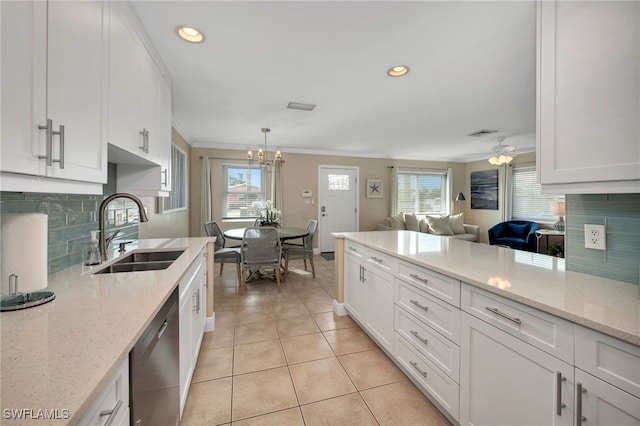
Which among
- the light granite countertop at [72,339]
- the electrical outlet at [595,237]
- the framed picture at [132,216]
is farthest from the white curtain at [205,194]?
the electrical outlet at [595,237]

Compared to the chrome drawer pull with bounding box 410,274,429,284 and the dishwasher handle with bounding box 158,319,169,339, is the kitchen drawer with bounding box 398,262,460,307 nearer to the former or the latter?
the chrome drawer pull with bounding box 410,274,429,284

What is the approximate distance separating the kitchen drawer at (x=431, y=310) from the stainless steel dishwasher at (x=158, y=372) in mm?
1359

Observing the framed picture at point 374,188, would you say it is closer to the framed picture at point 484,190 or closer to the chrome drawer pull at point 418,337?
the framed picture at point 484,190

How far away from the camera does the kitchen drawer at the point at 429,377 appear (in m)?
1.38

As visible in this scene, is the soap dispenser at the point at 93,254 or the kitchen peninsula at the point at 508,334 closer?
the kitchen peninsula at the point at 508,334

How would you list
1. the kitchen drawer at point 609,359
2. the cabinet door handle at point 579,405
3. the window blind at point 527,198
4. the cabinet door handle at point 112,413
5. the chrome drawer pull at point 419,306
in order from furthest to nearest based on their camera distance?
the window blind at point 527,198
the chrome drawer pull at point 419,306
the cabinet door handle at point 579,405
the kitchen drawer at point 609,359
the cabinet door handle at point 112,413

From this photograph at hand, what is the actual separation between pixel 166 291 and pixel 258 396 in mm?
1018

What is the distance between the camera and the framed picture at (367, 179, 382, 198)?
6.43 m

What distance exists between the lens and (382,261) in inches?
81.7

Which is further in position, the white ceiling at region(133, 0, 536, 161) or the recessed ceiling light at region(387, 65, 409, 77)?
the recessed ceiling light at region(387, 65, 409, 77)

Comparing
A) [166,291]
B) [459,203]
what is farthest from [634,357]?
[459,203]

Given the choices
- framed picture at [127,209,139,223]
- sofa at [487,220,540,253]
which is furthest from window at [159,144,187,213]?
sofa at [487,220,540,253]

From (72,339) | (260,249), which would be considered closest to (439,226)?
(260,249)

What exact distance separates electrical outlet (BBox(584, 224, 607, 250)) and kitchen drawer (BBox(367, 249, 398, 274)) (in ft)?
3.25
